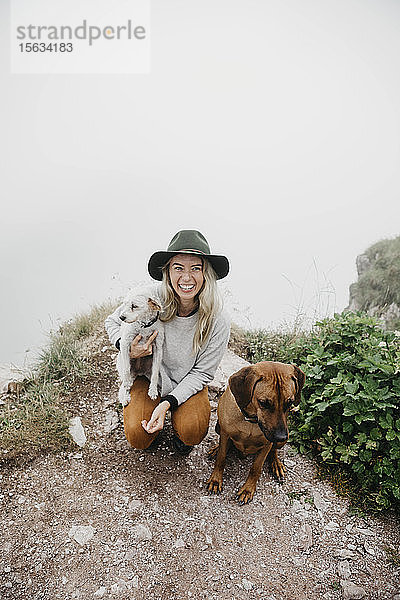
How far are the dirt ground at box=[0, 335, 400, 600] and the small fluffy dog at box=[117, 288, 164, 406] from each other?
0.65m

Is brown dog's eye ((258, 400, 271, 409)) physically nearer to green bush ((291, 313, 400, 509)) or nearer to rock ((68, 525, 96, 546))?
green bush ((291, 313, 400, 509))

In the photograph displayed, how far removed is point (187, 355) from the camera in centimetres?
294

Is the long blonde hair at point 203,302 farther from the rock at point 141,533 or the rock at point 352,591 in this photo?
the rock at point 352,591

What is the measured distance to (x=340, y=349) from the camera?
11.4 ft

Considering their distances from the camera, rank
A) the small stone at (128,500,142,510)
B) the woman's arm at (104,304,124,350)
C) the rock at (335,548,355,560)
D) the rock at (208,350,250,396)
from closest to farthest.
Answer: the rock at (335,548,355,560) < the small stone at (128,500,142,510) < the woman's arm at (104,304,124,350) < the rock at (208,350,250,396)

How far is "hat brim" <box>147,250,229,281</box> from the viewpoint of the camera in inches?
106

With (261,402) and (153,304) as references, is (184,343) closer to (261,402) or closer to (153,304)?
(153,304)

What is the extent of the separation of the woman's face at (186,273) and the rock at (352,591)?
1.96 meters

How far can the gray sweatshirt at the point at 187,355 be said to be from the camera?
9.49ft

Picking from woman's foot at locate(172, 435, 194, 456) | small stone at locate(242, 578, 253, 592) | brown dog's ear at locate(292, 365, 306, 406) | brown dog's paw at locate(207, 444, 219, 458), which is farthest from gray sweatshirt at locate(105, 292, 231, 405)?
small stone at locate(242, 578, 253, 592)

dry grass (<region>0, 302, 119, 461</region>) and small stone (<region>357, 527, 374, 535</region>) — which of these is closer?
small stone (<region>357, 527, 374, 535</region>)

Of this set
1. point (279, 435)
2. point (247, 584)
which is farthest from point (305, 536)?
point (279, 435)

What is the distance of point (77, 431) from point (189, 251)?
1895 millimetres

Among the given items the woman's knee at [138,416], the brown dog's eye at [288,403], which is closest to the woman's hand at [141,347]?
the woman's knee at [138,416]
